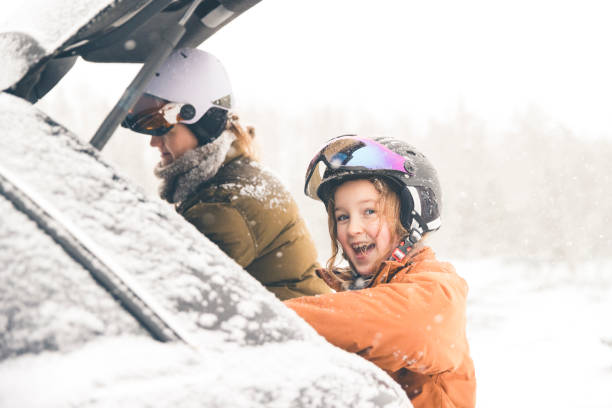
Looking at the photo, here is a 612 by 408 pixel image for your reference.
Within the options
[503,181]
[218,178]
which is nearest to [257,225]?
[218,178]

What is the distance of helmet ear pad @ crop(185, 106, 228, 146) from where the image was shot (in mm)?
2459

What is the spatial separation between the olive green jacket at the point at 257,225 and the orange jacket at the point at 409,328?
87 cm

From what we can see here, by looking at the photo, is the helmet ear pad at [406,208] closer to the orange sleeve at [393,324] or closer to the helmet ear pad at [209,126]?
the orange sleeve at [393,324]

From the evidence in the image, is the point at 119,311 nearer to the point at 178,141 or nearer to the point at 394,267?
the point at 394,267

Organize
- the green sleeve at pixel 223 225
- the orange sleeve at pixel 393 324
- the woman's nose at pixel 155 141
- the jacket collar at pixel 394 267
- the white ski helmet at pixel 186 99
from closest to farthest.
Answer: the orange sleeve at pixel 393 324
the jacket collar at pixel 394 267
the green sleeve at pixel 223 225
the white ski helmet at pixel 186 99
the woman's nose at pixel 155 141

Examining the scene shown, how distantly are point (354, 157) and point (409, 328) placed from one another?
31.1 inches

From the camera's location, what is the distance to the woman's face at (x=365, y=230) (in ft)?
6.45

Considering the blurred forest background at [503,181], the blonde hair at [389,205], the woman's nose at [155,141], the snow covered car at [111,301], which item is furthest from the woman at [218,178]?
the blurred forest background at [503,181]

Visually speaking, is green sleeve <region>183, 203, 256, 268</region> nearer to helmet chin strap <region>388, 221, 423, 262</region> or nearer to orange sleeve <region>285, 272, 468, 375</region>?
helmet chin strap <region>388, 221, 423, 262</region>

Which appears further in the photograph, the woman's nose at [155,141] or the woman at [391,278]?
the woman's nose at [155,141]

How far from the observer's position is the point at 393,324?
132 centimetres

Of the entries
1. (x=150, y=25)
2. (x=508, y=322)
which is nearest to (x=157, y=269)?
(x=150, y=25)

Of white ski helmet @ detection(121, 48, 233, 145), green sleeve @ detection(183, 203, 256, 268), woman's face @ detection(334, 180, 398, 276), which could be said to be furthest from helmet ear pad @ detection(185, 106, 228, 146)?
woman's face @ detection(334, 180, 398, 276)

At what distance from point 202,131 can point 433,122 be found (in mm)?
43684
